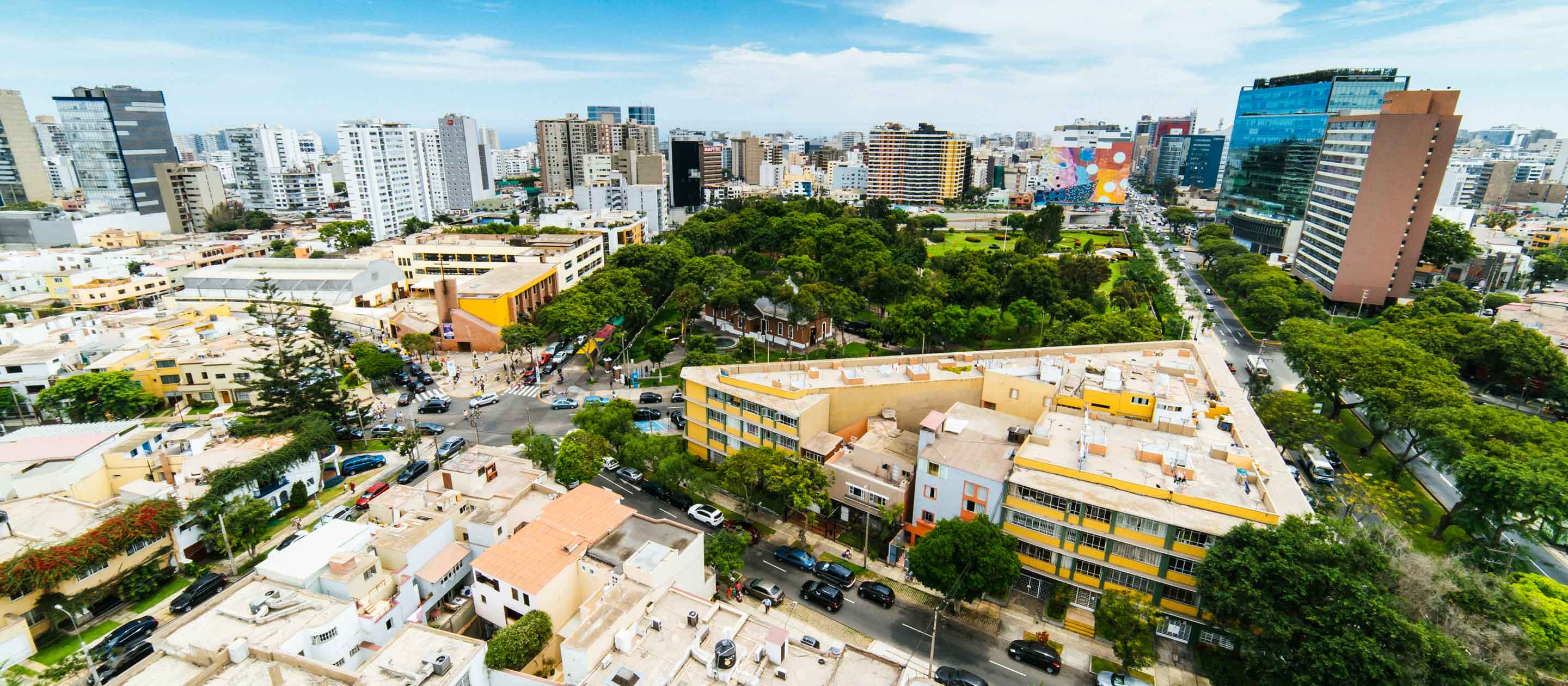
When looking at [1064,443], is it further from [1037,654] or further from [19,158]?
[19,158]

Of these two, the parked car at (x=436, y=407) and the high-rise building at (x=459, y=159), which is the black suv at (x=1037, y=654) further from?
the high-rise building at (x=459, y=159)

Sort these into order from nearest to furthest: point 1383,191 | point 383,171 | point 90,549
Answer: point 90,549 < point 1383,191 < point 383,171

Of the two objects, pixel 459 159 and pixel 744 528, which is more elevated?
pixel 459 159

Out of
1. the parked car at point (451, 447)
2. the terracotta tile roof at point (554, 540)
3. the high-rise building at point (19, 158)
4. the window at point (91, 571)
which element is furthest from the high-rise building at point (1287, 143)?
the high-rise building at point (19, 158)

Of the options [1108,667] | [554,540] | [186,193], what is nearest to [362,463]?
[554,540]

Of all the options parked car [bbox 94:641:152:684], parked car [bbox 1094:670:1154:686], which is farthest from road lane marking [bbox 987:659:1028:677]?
parked car [bbox 94:641:152:684]

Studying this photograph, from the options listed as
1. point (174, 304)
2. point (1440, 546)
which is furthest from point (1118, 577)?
point (174, 304)

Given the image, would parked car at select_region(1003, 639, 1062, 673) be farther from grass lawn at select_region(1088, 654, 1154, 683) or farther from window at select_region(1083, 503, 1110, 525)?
window at select_region(1083, 503, 1110, 525)
